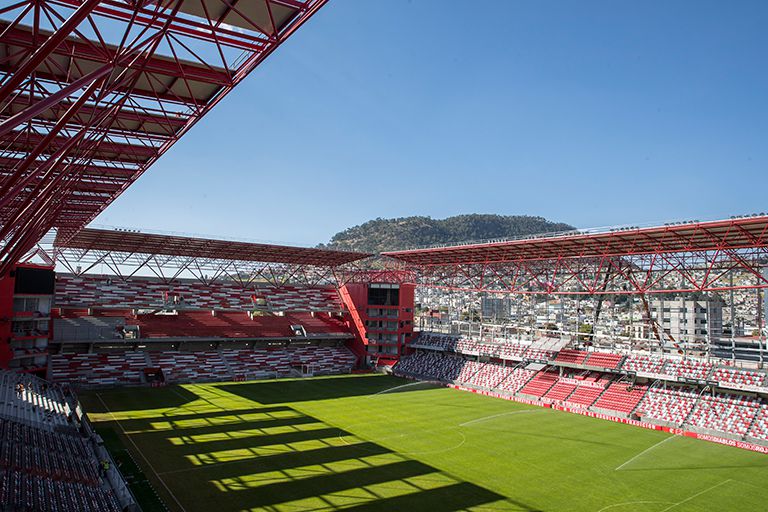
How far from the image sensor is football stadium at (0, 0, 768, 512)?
14117 mm

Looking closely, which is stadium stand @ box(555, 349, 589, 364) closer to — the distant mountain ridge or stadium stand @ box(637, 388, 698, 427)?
stadium stand @ box(637, 388, 698, 427)

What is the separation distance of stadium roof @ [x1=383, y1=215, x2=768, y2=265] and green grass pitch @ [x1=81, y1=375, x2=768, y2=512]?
1199cm

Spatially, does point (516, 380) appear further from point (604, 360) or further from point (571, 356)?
point (604, 360)

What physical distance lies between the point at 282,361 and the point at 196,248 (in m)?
13.2

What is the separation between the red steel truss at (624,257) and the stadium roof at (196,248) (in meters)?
7.65

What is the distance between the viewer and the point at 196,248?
45.4 meters

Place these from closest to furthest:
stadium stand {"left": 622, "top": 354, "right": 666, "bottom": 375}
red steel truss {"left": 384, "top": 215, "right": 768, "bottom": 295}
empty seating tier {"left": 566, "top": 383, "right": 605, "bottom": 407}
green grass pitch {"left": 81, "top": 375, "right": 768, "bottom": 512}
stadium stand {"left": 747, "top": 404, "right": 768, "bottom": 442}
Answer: green grass pitch {"left": 81, "top": 375, "right": 768, "bottom": 512}, stadium stand {"left": 747, "top": 404, "right": 768, "bottom": 442}, red steel truss {"left": 384, "top": 215, "right": 768, "bottom": 295}, stadium stand {"left": 622, "top": 354, "right": 666, "bottom": 375}, empty seating tier {"left": 566, "top": 383, "right": 605, "bottom": 407}

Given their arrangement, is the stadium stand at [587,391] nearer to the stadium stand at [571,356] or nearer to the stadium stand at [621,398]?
the stadium stand at [621,398]

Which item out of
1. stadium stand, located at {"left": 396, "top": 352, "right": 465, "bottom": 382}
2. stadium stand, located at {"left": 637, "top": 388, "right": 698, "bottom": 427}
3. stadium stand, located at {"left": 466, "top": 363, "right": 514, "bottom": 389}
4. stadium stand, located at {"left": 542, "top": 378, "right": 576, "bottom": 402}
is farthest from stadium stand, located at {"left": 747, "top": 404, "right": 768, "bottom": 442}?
stadium stand, located at {"left": 396, "top": 352, "right": 465, "bottom": 382}

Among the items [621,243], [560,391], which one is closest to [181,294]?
[560,391]

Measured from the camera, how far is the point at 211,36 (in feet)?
39.2

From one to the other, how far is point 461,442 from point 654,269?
1862 centimetres

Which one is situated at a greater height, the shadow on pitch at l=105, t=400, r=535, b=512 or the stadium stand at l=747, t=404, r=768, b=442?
the stadium stand at l=747, t=404, r=768, b=442

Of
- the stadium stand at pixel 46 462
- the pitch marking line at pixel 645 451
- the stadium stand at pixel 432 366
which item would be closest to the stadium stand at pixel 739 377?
the pitch marking line at pixel 645 451
